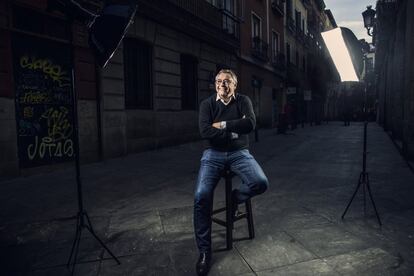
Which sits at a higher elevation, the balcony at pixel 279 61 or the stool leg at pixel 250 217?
the balcony at pixel 279 61

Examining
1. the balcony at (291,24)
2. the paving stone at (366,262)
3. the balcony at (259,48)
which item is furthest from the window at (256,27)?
the paving stone at (366,262)

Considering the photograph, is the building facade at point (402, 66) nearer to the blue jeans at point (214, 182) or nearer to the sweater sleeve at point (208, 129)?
A: the blue jeans at point (214, 182)

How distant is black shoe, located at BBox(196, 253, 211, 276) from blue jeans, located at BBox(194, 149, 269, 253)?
5cm

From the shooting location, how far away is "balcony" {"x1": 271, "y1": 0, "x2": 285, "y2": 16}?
74.9 feet

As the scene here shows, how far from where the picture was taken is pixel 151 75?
11.0 meters

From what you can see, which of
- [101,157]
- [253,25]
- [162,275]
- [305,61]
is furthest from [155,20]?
[305,61]

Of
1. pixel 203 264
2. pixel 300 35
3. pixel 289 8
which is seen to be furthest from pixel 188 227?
pixel 300 35

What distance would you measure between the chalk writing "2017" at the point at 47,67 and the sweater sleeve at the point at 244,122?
5414 millimetres

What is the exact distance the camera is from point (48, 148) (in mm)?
7324

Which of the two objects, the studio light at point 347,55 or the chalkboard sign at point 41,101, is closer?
the studio light at point 347,55

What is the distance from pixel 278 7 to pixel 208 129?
22.7m

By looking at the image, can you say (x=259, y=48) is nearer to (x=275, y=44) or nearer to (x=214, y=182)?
(x=275, y=44)

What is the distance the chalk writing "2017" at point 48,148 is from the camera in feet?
23.0

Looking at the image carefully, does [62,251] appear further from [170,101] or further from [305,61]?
[305,61]
